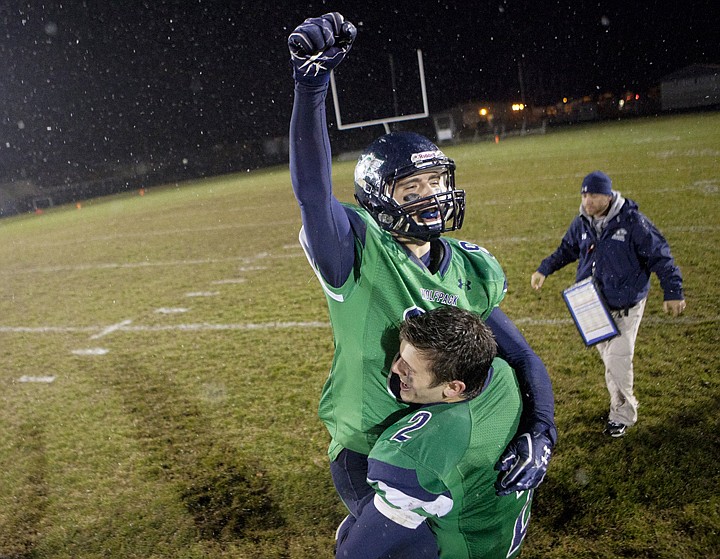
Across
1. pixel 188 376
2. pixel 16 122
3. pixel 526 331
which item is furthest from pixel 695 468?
pixel 16 122

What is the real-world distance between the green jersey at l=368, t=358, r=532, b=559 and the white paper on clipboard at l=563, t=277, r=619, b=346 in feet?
7.63

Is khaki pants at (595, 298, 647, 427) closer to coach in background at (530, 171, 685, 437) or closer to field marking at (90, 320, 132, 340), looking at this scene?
coach in background at (530, 171, 685, 437)

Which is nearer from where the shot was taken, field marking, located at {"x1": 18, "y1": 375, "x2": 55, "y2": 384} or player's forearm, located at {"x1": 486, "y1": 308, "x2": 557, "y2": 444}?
player's forearm, located at {"x1": 486, "y1": 308, "x2": 557, "y2": 444}

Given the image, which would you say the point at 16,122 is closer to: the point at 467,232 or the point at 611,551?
the point at 467,232

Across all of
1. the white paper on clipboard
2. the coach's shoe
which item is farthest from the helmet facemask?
the coach's shoe

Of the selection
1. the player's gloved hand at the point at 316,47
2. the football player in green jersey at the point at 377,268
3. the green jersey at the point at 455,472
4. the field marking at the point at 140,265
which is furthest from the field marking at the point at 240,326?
the player's gloved hand at the point at 316,47

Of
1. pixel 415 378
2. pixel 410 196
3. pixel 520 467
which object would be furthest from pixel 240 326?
pixel 520 467

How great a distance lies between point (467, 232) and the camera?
1064cm

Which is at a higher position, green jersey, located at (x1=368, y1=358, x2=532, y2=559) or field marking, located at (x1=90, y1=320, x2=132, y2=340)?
green jersey, located at (x1=368, y1=358, x2=532, y2=559)

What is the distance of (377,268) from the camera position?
188 centimetres

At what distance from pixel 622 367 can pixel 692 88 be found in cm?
5123

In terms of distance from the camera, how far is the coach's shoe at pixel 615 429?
12.8ft

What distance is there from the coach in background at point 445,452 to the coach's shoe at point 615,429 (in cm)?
247

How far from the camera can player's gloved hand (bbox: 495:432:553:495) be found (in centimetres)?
167
